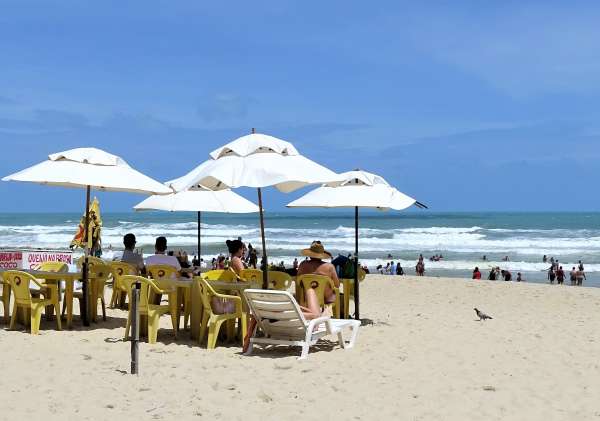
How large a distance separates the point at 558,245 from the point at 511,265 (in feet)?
51.0

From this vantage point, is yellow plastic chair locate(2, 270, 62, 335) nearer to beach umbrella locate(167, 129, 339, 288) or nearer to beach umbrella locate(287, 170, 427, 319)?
beach umbrella locate(167, 129, 339, 288)

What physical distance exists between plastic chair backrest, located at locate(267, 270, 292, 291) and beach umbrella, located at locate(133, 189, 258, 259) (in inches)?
79.3

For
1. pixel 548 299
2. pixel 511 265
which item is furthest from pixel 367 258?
pixel 548 299

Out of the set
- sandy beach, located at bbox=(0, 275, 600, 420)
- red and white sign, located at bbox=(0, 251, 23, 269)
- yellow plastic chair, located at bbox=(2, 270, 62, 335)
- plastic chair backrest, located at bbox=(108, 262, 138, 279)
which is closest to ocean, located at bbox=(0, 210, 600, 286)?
red and white sign, located at bbox=(0, 251, 23, 269)

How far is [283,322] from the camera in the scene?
724 centimetres

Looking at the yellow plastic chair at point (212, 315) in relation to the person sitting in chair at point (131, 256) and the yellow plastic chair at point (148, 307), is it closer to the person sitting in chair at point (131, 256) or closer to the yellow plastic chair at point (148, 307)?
the yellow plastic chair at point (148, 307)

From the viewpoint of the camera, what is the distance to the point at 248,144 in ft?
25.9

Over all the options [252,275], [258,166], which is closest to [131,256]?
[252,275]

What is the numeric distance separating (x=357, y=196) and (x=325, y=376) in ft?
11.1

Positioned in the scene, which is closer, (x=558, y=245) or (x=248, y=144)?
(x=248, y=144)

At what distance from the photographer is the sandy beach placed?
514 centimetres

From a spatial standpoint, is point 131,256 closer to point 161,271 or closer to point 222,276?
point 161,271

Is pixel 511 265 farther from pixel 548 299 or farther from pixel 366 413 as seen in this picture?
pixel 366 413

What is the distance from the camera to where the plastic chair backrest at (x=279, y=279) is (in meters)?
9.15
